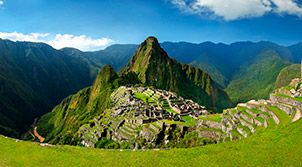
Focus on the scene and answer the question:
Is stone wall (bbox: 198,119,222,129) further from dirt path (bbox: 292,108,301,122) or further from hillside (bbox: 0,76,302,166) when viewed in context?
dirt path (bbox: 292,108,301,122)

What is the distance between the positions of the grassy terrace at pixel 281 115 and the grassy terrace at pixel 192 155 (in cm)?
303

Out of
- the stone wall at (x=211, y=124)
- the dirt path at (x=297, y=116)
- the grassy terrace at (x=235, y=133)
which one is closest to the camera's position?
the dirt path at (x=297, y=116)

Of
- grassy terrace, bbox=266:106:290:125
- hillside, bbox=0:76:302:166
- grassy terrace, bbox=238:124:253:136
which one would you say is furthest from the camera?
grassy terrace, bbox=238:124:253:136

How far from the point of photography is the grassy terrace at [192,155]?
61.7 feet

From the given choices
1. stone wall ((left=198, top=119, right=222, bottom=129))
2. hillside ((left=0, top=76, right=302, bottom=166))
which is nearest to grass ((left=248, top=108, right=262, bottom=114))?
hillside ((left=0, top=76, right=302, bottom=166))

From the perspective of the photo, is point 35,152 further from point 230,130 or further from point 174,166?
point 230,130

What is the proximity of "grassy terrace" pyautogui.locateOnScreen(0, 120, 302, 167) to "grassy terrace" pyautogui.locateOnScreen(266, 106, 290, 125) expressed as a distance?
119 inches

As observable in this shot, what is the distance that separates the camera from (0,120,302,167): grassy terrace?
18812mm

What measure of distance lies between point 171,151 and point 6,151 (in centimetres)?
2267

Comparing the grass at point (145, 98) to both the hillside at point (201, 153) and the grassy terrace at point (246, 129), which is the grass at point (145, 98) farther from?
the hillside at point (201, 153)

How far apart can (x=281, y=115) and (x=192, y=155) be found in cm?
1815

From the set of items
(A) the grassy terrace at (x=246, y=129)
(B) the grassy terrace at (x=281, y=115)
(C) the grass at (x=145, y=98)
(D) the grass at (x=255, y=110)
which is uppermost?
(B) the grassy terrace at (x=281, y=115)

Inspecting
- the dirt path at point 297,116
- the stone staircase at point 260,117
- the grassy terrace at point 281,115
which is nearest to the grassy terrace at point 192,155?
the dirt path at point 297,116

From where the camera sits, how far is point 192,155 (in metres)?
21.5
